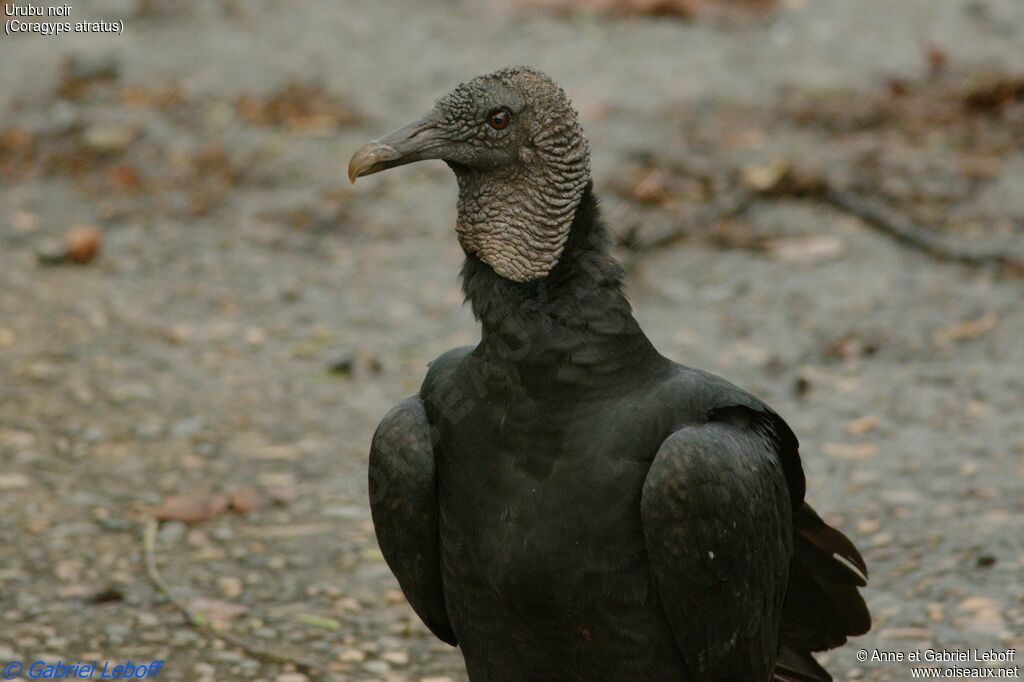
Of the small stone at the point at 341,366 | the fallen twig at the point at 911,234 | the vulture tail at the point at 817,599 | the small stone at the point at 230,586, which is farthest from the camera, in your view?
the fallen twig at the point at 911,234

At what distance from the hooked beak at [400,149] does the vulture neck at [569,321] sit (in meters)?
0.28

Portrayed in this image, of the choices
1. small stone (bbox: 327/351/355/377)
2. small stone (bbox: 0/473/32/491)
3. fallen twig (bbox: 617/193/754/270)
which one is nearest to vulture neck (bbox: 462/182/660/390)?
small stone (bbox: 0/473/32/491)

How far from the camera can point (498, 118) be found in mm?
3217

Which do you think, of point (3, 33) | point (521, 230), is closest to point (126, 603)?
point (521, 230)

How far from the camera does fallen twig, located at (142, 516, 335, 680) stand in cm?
405

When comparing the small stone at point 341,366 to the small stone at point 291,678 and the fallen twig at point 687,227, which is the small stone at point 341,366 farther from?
the small stone at point 291,678

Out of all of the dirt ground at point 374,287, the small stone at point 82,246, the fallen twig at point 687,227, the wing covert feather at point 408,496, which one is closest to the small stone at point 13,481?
the dirt ground at point 374,287

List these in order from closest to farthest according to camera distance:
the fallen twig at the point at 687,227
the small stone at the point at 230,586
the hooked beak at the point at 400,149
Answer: the hooked beak at the point at 400,149, the small stone at the point at 230,586, the fallen twig at the point at 687,227

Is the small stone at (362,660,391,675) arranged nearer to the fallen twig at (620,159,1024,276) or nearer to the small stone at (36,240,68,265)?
the fallen twig at (620,159,1024,276)

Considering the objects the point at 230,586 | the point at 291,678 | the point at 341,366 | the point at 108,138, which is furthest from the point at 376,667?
the point at 108,138

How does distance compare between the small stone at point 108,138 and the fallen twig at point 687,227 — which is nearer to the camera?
the fallen twig at point 687,227

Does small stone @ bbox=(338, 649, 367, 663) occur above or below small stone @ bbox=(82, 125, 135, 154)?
below

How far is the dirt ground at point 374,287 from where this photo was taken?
446 cm

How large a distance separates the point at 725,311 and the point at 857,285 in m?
0.64
